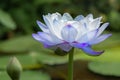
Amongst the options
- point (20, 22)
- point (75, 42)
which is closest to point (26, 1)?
point (20, 22)

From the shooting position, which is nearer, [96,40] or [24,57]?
A: [96,40]

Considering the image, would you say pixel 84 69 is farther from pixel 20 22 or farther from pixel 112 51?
pixel 20 22

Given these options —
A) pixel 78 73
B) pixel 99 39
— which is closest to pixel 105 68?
pixel 78 73

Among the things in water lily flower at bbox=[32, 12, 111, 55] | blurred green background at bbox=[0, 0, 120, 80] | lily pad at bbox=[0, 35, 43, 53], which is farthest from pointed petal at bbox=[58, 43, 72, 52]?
lily pad at bbox=[0, 35, 43, 53]

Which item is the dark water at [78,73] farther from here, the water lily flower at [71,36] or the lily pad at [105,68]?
the water lily flower at [71,36]

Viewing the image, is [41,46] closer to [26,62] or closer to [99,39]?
[26,62]

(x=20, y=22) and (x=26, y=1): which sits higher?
(x=26, y=1)
